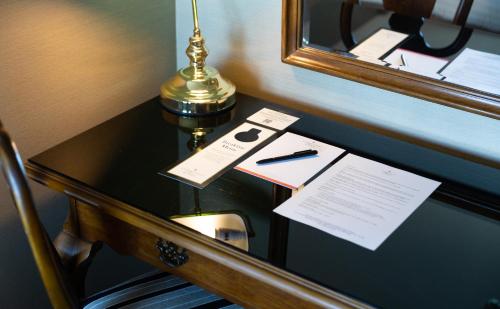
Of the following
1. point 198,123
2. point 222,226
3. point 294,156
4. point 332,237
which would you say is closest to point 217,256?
point 222,226

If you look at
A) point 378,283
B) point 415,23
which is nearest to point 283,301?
point 378,283

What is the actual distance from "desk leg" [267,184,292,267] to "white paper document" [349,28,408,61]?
340 millimetres

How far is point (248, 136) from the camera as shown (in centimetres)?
118

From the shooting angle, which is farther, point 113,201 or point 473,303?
point 113,201

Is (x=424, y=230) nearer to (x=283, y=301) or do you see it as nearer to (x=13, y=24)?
(x=283, y=301)

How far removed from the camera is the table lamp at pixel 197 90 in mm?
1228

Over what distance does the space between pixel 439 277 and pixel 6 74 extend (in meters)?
0.78

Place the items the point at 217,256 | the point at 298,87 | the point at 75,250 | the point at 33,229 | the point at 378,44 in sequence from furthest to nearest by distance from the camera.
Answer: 1. the point at 298,87
2. the point at 378,44
3. the point at 75,250
4. the point at 217,256
5. the point at 33,229

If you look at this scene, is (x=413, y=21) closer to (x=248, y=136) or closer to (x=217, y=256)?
(x=248, y=136)

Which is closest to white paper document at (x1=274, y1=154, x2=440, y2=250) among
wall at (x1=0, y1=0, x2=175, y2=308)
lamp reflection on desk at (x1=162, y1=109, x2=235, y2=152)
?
lamp reflection on desk at (x1=162, y1=109, x2=235, y2=152)

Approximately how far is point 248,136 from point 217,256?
33 centimetres

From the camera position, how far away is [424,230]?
0.95 meters

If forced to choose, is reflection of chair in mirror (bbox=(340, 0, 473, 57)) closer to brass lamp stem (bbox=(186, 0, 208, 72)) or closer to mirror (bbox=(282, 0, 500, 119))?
mirror (bbox=(282, 0, 500, 119))

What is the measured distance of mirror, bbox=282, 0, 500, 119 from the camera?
1.07 m
